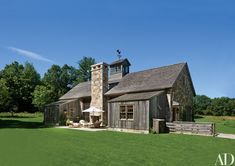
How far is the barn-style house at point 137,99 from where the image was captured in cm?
2212

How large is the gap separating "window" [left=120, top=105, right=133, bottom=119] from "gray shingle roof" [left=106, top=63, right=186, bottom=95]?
2479mm

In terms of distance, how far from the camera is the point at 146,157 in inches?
409

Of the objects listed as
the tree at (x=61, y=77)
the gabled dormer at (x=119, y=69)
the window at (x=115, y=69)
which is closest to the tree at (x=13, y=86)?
the tree at (x=61, y=77)

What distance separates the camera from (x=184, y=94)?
25.3 meters

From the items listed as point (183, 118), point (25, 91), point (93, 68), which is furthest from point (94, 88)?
point (25, 91)

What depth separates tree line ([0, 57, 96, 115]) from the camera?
185ft

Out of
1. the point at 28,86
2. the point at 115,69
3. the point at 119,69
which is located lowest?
the point at 119,69

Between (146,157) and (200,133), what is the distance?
31.7 ft

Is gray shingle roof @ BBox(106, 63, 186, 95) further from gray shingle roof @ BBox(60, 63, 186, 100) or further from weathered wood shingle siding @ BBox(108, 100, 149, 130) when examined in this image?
weathered wood shingle siding @ BBox(108, 100, 149, 130)

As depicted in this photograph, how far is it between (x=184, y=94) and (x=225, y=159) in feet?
50.3

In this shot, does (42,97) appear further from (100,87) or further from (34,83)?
(100,87)

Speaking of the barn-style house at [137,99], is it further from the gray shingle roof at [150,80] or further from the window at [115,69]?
the window at [115,69]

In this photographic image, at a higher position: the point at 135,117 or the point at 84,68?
the point at 84,68

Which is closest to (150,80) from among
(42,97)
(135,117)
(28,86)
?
(135,117)
